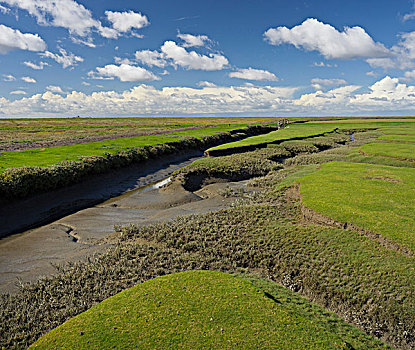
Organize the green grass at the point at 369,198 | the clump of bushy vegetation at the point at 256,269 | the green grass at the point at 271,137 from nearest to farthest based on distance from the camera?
the clump of bushy vegetation at the point at 256,269 < the green grass at the point at 369,198 < the green grass at the point at 271,137

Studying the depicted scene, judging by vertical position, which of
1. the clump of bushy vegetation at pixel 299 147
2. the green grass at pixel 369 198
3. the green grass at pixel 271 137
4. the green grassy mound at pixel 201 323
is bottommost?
the green grassy mound at pixel 201 323

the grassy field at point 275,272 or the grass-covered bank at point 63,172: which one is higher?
the grass-covered bank at point 63,172

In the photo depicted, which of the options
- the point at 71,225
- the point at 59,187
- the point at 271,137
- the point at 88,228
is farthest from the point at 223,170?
the point at 271,137

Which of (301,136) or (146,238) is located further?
(301,136)

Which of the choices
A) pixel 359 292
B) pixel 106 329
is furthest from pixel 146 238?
pixel 359 292

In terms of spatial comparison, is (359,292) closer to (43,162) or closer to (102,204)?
(102,204)

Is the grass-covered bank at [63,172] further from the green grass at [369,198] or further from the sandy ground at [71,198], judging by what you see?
the green grass at [369,198]

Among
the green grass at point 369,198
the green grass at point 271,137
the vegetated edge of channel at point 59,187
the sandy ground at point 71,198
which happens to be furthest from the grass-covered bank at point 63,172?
the green grass at point 369,198
